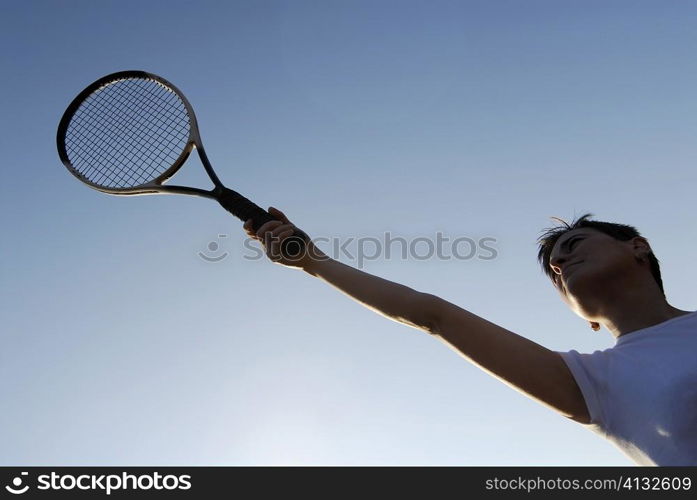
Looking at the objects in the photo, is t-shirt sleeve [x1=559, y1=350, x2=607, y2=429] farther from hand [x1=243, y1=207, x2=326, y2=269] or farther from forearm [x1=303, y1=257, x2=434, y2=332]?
hand [x1=243, y1=207, x2=326, y2=269]

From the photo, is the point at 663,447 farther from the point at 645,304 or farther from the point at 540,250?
the point at 540,250

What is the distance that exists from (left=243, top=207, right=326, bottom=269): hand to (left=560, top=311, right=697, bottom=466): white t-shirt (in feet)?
3.94

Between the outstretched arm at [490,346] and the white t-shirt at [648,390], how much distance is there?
0.23ft

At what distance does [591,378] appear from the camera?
8.21 feet

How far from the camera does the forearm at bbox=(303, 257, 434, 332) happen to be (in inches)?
101

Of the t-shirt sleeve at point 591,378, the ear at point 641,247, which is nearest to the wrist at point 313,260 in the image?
the t-shirt sleeve at point 591,378

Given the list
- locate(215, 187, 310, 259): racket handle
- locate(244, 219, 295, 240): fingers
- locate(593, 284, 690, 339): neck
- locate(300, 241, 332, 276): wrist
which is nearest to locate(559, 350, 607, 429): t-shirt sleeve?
locate(593, 284, 690, 339): neck

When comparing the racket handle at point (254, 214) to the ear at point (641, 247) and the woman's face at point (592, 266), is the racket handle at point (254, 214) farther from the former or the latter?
the ear at point (641, 247)

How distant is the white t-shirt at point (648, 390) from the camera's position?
2.22m

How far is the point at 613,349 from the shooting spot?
2.66 meters

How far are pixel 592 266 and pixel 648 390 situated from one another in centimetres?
81

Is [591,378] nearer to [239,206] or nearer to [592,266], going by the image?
[592,266]

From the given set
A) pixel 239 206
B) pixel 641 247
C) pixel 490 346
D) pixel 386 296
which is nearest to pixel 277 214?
pixel 239 206

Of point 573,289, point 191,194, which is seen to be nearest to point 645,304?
point 573,289
